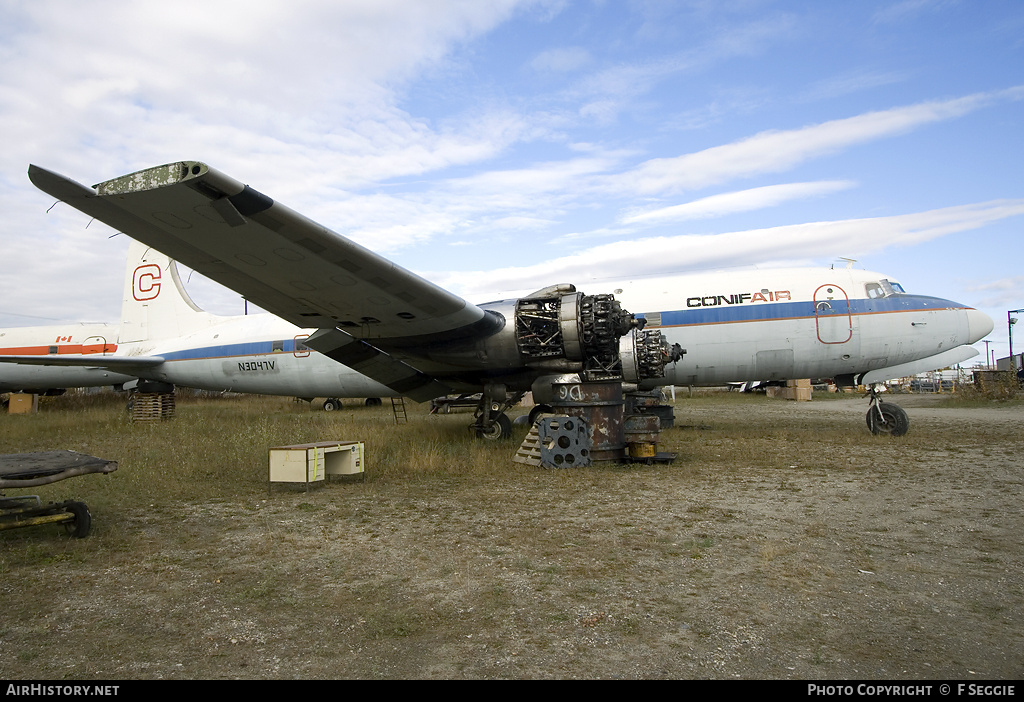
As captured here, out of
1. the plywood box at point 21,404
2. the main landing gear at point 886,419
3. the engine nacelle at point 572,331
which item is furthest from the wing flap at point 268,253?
the plywood box at point 21,404

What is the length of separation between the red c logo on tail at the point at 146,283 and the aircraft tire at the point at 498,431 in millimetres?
15709

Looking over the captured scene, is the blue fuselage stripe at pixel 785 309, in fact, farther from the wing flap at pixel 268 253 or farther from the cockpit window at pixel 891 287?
the wing flap at pixel 268 253

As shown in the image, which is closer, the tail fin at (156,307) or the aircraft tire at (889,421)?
the aircraft tire at (889,421)

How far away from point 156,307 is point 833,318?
22565 millimetres

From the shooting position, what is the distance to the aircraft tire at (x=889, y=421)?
13.4 m

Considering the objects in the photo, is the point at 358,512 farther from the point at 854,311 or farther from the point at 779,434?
the point at 854,311

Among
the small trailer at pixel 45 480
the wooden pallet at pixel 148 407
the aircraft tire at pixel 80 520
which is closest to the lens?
the small trailer at pixel 45 480

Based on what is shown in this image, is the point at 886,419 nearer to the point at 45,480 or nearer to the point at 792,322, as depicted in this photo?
the point at 792,322

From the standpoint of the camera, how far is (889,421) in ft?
44.3

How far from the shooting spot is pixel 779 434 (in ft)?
47.2

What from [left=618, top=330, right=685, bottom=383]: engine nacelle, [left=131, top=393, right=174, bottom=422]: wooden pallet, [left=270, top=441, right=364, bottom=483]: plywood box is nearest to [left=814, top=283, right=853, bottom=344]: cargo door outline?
[left=618, top=330, right=685, bottom=383]: engine nacelle

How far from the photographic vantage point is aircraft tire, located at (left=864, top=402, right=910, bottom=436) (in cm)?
→ 1335

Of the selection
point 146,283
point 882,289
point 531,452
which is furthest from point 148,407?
point 882,289
